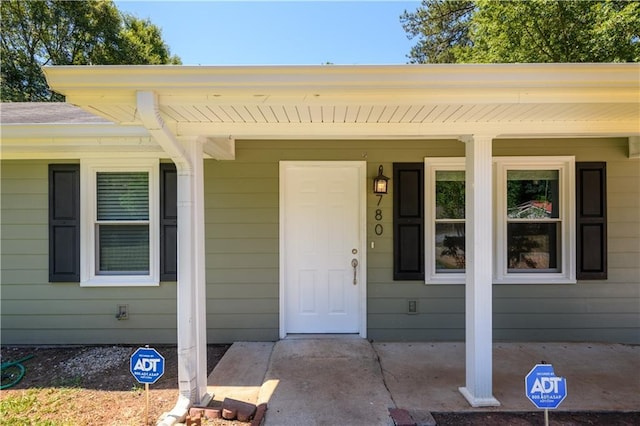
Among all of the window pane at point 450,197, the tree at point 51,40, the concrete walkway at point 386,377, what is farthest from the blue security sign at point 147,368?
the tree at point 51,40

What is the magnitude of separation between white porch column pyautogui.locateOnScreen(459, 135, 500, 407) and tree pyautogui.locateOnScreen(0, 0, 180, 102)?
16183 mm

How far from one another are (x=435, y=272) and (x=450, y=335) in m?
0.72

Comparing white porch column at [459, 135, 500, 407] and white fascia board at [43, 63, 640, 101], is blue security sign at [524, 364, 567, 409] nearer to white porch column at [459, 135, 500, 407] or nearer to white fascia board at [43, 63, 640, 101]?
white porch column at [459, 135, 500, 407]

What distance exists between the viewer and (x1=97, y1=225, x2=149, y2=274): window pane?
13.0 feet

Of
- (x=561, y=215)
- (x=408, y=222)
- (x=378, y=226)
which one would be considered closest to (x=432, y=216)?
(x=408, y=222)

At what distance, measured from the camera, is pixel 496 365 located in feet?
11.0

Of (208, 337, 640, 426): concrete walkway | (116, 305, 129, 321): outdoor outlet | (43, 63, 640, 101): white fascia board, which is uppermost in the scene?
(43, 63, 640, 101): white fascia board

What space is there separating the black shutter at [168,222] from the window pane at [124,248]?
0.24 m

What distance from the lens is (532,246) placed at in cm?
402

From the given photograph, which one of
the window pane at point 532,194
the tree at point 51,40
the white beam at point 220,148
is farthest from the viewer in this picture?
the tree at point 51,40

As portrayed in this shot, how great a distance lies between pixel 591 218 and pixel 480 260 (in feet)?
7.43

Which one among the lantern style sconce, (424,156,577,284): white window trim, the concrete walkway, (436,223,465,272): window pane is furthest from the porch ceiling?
the concrete walkway

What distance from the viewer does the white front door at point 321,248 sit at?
400cm

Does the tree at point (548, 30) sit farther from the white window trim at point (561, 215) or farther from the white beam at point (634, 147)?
the white window trim at point (561, 215)
